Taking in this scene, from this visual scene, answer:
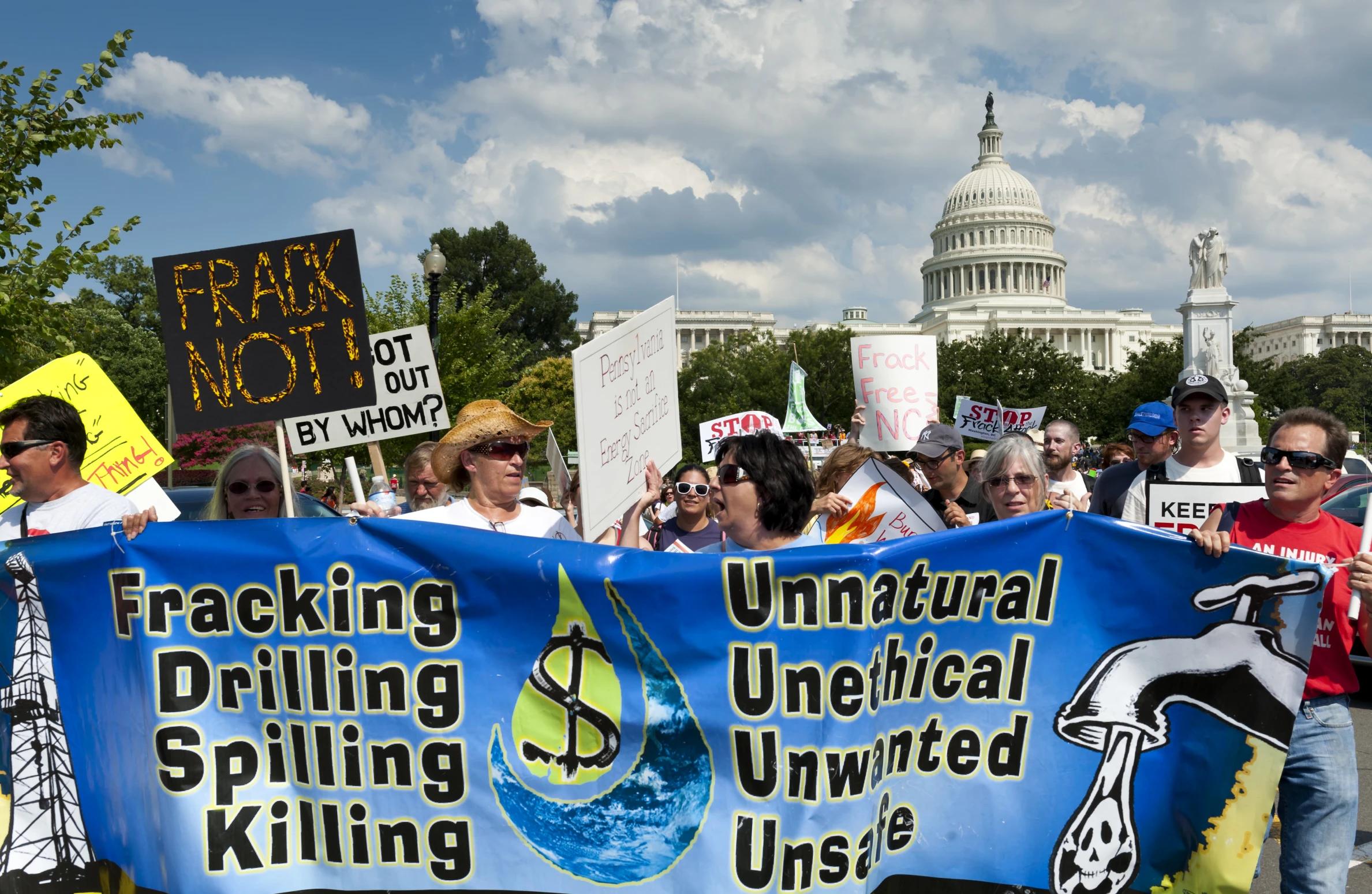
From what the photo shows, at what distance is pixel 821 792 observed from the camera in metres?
3.06

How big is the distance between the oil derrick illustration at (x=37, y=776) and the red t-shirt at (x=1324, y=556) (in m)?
3.55

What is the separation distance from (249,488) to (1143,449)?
4045 millimetres

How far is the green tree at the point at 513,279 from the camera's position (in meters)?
63.8

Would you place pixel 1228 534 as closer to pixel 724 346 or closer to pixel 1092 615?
pixel 1092 615

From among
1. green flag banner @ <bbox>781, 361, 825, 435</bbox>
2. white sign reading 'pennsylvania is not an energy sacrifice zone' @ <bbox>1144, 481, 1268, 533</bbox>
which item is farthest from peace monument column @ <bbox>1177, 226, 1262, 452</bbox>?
white sign reading 'pennsylvania is not an energy sacrifice zone' @ <bbox>1144, 481, 1268, 533</bbox>

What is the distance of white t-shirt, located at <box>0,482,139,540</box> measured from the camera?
3762mm

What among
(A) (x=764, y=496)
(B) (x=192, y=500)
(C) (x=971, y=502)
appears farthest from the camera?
(B) (x=192, y=500)

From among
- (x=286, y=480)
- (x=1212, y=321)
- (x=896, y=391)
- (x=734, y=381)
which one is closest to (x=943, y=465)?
(x=896, y=391)

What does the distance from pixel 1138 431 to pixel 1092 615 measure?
242 cm

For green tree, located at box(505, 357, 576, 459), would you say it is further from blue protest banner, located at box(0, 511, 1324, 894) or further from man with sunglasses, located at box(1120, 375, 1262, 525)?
blue protest banner, located at box(0, 511, 1324, 894)

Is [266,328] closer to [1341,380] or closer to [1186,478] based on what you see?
[1186,478]

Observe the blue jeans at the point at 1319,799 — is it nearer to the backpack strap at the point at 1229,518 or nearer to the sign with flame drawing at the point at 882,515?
the backpack strap at the point at 1229,518

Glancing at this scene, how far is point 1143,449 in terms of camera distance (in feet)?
17.7

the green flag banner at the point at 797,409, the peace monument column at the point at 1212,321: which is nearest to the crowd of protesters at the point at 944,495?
the green flag banner at the point at 797,409
